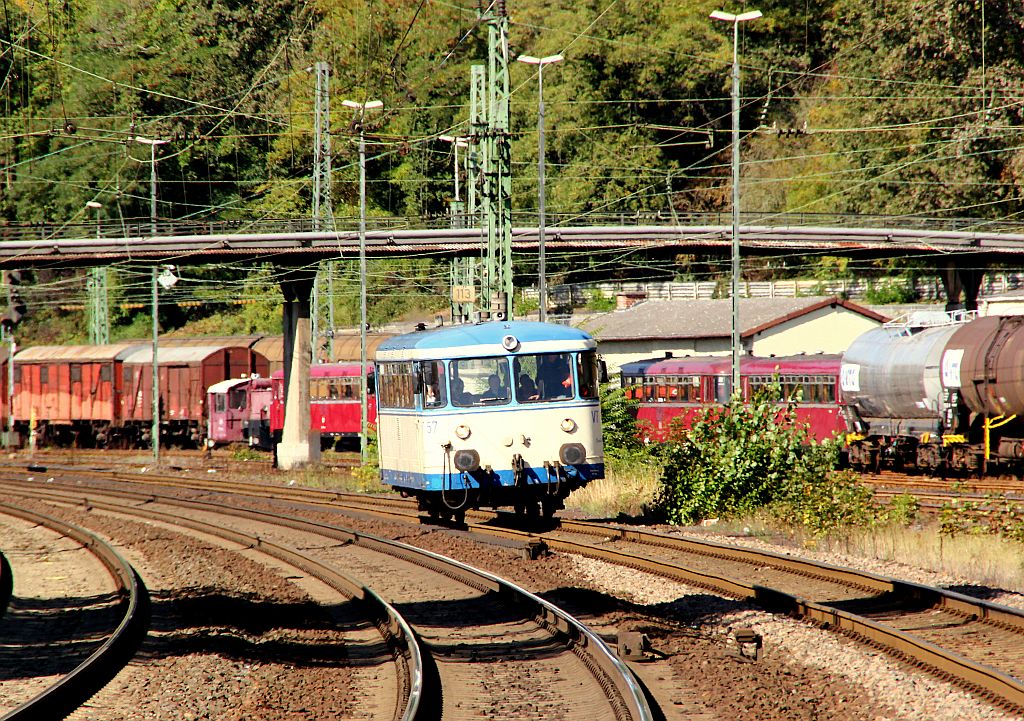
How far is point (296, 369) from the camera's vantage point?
43344 mm

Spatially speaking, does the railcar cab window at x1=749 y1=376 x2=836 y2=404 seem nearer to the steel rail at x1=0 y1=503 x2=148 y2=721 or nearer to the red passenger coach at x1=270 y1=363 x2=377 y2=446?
the red passenger coach at x1=270 y1=363 x2=377 y2=446

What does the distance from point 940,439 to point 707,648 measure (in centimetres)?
1923

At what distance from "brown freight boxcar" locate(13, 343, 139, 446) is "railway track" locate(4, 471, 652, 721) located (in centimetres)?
3801

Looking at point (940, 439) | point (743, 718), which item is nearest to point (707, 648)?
point (743, 718)

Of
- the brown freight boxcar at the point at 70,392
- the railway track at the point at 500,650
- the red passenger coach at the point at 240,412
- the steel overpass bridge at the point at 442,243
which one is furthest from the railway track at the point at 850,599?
the brown freight boxcar at the point at 70,392

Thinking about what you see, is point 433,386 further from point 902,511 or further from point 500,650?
point 500,650

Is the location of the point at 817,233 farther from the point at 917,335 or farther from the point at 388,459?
the point at 388,459

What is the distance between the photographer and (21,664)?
11812 millimetres

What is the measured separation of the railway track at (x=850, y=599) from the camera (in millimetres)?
9859

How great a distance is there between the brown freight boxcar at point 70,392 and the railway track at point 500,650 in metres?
38.0

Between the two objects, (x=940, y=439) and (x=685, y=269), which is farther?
(x=685, y=269)

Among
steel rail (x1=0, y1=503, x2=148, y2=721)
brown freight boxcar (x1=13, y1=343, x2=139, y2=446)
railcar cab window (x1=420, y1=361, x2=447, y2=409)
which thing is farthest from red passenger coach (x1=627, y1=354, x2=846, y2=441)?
brown freight boxcar (x1=13, y1=343, x2=139, y2=446)

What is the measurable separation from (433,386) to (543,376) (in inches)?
66.4

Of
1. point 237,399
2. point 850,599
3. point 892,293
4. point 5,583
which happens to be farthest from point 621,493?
point 892,293
